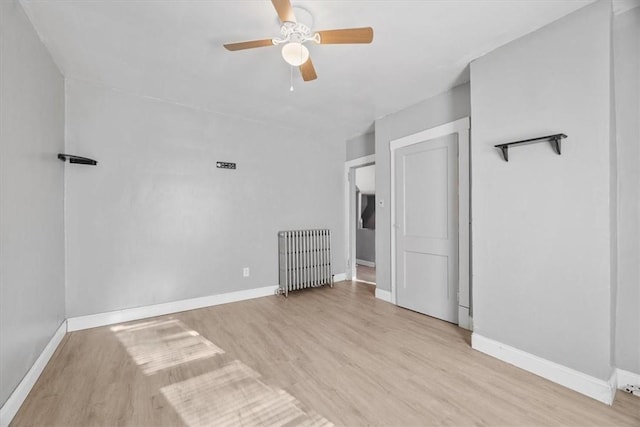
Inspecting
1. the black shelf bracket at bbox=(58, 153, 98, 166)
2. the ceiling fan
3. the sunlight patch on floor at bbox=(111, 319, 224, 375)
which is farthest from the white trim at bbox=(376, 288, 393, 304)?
the black shelf bracket at bbox=(58, 153, 98, 166)

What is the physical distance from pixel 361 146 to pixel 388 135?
100cm

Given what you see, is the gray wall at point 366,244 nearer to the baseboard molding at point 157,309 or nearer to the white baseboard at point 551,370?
the baseboard molding at point 157,309

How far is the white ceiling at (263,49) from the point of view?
1.84m

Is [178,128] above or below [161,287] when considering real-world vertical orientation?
above

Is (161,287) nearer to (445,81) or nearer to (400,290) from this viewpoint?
(400,290)

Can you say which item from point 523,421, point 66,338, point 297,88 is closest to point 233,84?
point 297,88

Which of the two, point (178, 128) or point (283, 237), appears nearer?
point (178, 128)

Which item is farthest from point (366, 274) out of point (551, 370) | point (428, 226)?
point (551, 370)

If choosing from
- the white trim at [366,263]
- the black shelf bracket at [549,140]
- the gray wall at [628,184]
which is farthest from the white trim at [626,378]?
the white trim at [366,263]

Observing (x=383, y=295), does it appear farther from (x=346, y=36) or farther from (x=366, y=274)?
(x=346, y=36)

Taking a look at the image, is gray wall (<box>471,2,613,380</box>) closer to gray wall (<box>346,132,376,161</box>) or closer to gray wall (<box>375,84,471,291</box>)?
gray wall (<box>375,84,471,291</box>)

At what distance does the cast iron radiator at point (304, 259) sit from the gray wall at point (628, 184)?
3.29m

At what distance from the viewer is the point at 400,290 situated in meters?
3.58

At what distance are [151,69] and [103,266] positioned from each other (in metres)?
2.12
